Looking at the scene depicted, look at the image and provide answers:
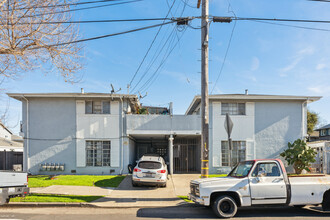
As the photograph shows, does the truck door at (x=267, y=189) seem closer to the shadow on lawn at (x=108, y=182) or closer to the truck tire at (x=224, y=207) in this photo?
the truck tire at (x=224, y=207)

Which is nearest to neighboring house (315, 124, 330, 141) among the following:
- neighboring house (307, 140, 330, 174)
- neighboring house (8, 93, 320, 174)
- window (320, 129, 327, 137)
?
window (320, 129, 327, 137)

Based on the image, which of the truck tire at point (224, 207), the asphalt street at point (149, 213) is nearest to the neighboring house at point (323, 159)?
the asphalt street at point (149, 213)

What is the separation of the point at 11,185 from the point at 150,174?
17.7 feet

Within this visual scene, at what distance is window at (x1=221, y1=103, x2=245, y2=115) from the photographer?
54.3 ft

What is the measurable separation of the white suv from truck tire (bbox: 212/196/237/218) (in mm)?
4318

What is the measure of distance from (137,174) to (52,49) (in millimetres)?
6391

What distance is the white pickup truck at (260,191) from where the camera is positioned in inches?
273

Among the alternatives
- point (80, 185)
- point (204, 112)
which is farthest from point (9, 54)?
point (204, 112)

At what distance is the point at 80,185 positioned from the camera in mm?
11625

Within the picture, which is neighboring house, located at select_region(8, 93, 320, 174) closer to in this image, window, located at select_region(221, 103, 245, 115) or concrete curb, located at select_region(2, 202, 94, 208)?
window, located at select_region(221, 103, 245, 115)

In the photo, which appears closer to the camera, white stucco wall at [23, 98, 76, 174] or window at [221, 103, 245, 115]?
white stucco wall at [23, 98, 76, 174]

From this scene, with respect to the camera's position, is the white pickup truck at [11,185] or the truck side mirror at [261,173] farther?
the white pickup truck at [11,185]

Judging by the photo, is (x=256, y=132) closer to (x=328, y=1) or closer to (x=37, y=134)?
(x=328, y=1)

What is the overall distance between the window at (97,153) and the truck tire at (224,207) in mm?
10396
